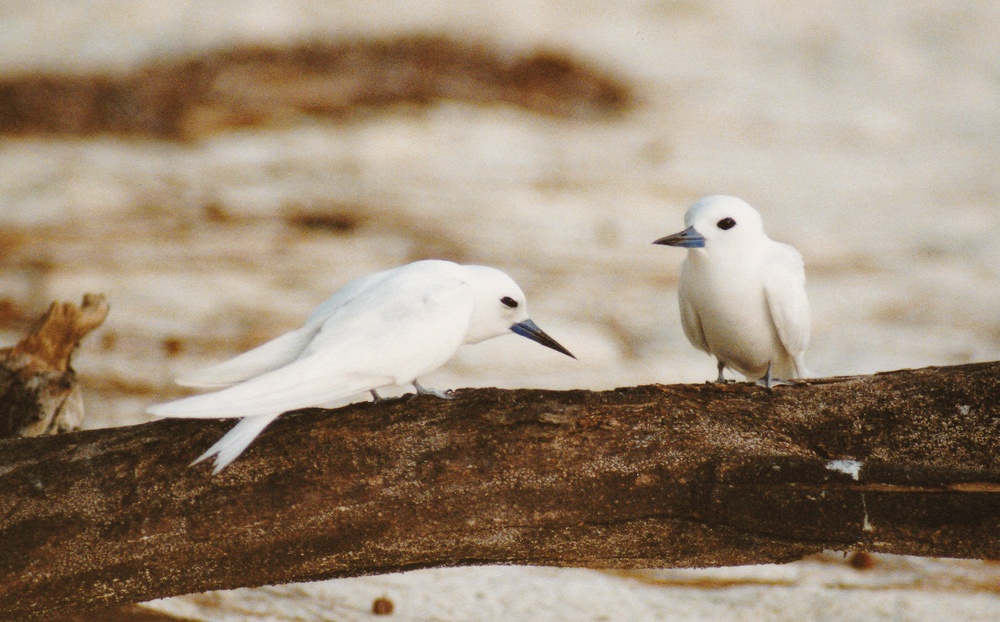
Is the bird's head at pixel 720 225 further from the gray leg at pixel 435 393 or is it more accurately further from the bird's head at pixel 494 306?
the gray leg at pixel 435 393

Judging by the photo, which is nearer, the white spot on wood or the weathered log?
the white spot on wood

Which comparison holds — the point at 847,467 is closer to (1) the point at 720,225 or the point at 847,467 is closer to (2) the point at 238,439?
(1) the point at 720,225

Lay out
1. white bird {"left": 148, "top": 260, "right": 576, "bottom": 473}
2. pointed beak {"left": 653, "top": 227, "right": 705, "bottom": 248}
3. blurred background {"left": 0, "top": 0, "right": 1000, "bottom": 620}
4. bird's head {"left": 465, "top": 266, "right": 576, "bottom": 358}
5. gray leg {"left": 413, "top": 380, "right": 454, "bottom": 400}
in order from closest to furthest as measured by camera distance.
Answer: white bird {"left": 148, "top": 260, "right": 576, "bottom": 473}, gray leg {"left": 413, "top": 380, "right": 454, "bottom": 400}, bird's head {"left": 465, "top": 266, "right": 576, "bottom": 358}, pointed beak {"left": 653, "top": 227, "right": 705, "bottom": 248}, blurred background {"left": 0, "top": 0, "right": 1000, "bottom": 620}

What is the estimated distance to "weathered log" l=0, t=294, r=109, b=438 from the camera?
2.59 m

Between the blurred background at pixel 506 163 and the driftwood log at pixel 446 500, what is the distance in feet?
9.52

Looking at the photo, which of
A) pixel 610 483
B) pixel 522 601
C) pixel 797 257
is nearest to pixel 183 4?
pixel 522 601

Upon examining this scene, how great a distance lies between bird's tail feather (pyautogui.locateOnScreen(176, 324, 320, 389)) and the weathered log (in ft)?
3.00

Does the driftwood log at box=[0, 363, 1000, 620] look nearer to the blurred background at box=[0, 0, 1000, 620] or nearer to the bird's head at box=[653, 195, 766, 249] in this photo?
the bird's head at box=[653, 195, 766, 249]

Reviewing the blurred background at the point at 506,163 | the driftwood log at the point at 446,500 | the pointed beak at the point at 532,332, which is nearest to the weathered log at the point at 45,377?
the driftwood log at the point at 446,500

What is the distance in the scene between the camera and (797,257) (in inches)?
95.0

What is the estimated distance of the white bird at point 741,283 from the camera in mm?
2250

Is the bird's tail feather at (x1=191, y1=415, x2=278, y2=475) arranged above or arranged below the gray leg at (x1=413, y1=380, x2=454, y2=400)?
below

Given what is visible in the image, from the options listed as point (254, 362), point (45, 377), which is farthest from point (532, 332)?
point (45, 377)


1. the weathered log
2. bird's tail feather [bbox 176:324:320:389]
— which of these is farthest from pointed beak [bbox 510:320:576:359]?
the weathered log
